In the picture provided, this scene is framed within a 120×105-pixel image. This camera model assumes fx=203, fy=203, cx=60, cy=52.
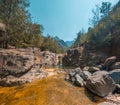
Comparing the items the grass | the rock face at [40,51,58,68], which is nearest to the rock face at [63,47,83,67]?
the rock face at [40,51,58,68]

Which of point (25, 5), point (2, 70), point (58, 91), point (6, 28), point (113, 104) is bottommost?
point (113, 104)

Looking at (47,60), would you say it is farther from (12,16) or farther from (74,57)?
(74,57)

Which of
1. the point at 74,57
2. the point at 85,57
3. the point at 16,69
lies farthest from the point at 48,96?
the point at 74,57

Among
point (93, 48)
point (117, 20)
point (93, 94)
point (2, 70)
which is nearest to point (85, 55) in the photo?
point (93, 48)

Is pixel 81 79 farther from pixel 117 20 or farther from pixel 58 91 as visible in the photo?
pixel 117 20

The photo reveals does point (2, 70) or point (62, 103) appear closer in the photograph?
point (62, 103)

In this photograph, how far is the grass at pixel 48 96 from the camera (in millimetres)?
8443

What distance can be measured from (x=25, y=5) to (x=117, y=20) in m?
21.5

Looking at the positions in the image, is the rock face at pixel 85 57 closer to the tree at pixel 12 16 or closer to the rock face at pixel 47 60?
the rock face at pixel 47 60

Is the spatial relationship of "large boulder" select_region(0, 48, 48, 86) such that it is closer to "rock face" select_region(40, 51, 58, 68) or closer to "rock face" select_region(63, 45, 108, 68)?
"rock face" select_region(40, 51, 58, 68)

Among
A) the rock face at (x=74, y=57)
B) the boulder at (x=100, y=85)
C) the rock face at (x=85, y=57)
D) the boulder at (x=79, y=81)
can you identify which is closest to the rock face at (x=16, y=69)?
the boulder at (x=79, y=81)

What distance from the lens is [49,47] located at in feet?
245

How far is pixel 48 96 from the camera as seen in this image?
8625 mm

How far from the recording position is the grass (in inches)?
332
